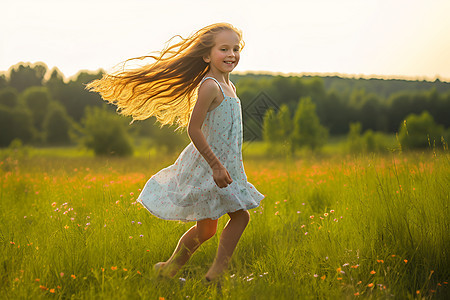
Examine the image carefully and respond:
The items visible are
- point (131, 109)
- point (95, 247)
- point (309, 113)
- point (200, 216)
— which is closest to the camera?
point (200, 216)

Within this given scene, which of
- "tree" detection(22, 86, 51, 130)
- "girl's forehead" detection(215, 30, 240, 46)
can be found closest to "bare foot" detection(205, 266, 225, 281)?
"girl's forehead" detection(215, 30, 240, 46)

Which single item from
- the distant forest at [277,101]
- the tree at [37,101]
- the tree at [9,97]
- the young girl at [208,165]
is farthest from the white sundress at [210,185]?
the tree at [37,101]

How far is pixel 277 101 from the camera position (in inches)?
2405

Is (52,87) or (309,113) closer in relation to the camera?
(309,113)

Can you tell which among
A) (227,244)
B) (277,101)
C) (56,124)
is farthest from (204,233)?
(56,124)

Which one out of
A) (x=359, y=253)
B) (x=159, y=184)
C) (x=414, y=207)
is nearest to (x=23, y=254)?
(x=159, y=184)

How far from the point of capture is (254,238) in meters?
3.70

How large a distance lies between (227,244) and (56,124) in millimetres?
68262

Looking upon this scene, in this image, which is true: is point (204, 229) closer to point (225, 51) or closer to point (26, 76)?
point (225, 51)

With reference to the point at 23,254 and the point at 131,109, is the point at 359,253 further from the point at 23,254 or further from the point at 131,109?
the point at 23,254

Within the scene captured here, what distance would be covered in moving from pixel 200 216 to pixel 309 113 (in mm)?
53040

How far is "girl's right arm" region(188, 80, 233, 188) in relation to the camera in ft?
8.62

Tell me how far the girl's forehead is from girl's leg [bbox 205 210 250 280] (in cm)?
127

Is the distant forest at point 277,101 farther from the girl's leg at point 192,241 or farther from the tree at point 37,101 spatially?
the girl's leg at point 192,241
